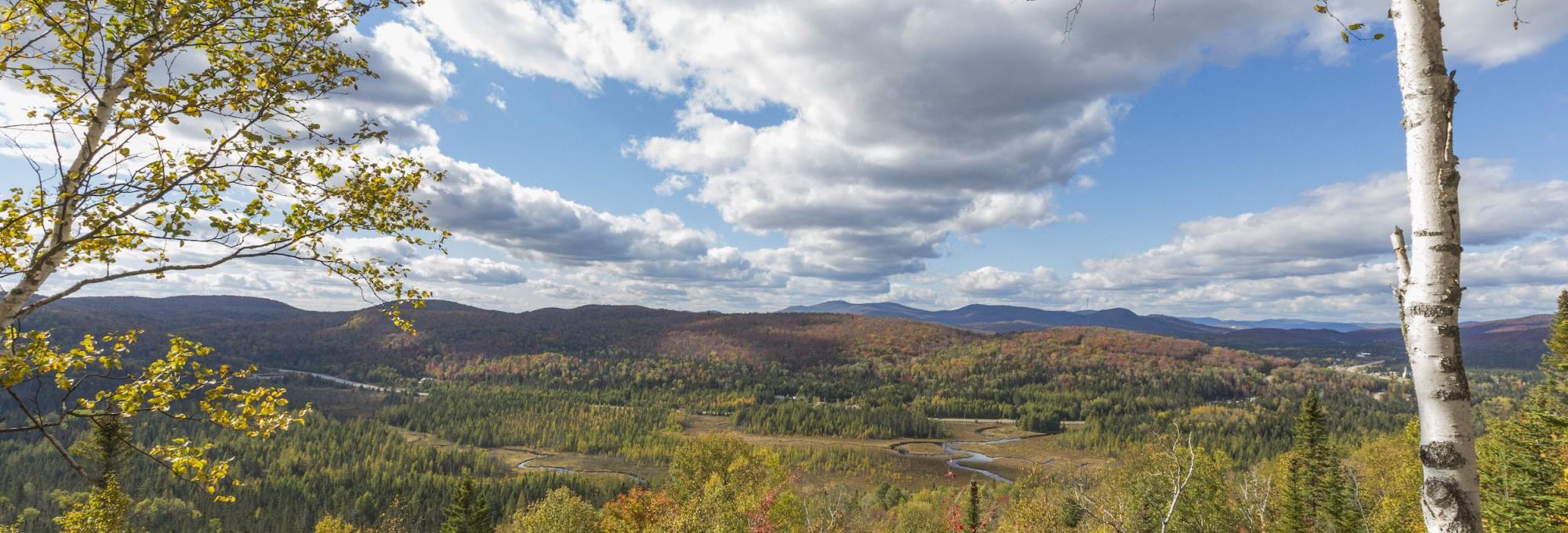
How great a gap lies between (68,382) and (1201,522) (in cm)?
5858

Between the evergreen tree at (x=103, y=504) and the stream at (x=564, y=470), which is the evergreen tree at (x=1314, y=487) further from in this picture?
the stream at (x=564, y=470)

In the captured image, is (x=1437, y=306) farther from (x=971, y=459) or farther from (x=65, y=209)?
(x=971, y=459)

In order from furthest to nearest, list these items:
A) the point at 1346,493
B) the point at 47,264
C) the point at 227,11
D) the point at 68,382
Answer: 1. the point at 1346,493
2. the point at 227,11
3. the point at 47,264
4. the point at 68,382

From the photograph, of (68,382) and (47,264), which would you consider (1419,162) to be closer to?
(68,382)

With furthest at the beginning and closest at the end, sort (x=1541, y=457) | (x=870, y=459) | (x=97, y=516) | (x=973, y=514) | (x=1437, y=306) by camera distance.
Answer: (x=870, y=459), (x=973, y=514), (x=97, y=516), (x=1541, y=457), (x=1437, y=306)

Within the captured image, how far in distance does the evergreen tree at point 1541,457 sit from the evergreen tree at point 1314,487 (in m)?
15.5

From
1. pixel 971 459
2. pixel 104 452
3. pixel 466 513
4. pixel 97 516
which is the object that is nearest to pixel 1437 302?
pixel 97 516

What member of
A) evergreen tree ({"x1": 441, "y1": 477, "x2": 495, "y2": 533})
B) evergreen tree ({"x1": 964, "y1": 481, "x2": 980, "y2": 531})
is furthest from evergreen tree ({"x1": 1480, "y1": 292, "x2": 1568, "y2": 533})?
evergreen tree ({"x1": 441, "y1": 477, "x2": 495, "y2": 533})

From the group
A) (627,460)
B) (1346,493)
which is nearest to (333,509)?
(627,460)

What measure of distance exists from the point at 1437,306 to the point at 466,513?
4999 cm

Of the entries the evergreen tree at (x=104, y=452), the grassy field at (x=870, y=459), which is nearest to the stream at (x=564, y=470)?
the grassy field at (x=870, y=459)

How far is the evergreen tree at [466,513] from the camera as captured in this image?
42156 millimetres

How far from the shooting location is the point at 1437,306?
4.26 metres

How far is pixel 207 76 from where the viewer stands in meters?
Answer: 7.15
